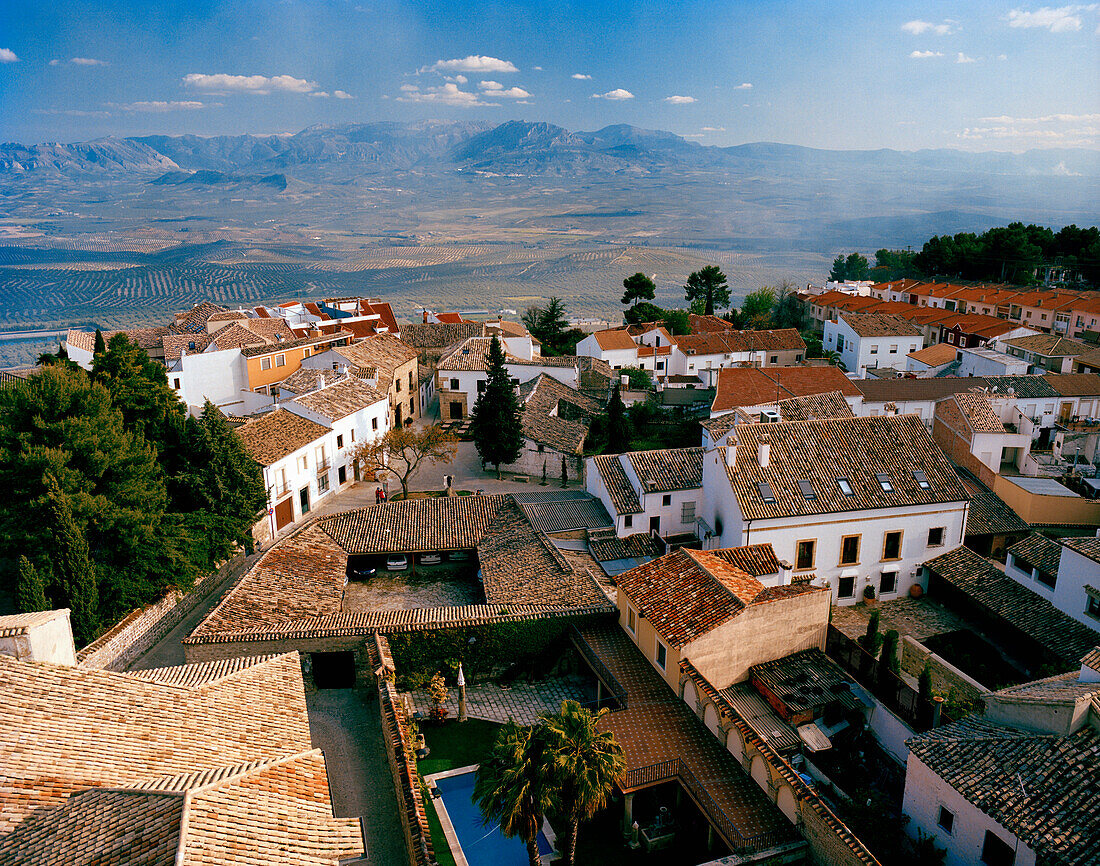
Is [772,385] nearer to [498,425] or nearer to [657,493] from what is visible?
[498,425]

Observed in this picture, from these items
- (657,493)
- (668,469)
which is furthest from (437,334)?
(657,493)

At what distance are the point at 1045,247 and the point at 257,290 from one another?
166 metres

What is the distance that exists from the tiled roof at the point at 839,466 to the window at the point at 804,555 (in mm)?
1393

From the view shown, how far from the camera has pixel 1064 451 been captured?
44406mm

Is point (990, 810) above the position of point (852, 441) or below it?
below

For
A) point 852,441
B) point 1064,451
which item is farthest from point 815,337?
point 852,441

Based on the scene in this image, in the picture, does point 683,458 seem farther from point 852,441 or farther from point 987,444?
point 987,444

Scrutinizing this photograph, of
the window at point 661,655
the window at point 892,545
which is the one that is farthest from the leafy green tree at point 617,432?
the window at point 661,655

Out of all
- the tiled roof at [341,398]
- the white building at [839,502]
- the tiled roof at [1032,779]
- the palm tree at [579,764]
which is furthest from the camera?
the tiled roof at [341,398]

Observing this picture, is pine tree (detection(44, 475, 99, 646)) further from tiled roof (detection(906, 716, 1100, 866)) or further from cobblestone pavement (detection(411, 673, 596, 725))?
tiled roof (detection(906, 716, 1100, 866))

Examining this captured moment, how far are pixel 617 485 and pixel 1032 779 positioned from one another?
20.2 metres

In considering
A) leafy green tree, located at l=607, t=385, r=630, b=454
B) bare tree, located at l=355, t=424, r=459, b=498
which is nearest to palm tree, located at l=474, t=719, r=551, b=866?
bare tree, located at l=355, t=424, r=459, b=498

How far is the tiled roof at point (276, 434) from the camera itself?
113 feet

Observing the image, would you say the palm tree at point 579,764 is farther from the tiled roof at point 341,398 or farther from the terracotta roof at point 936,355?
the terracotta roof at point 936,355
